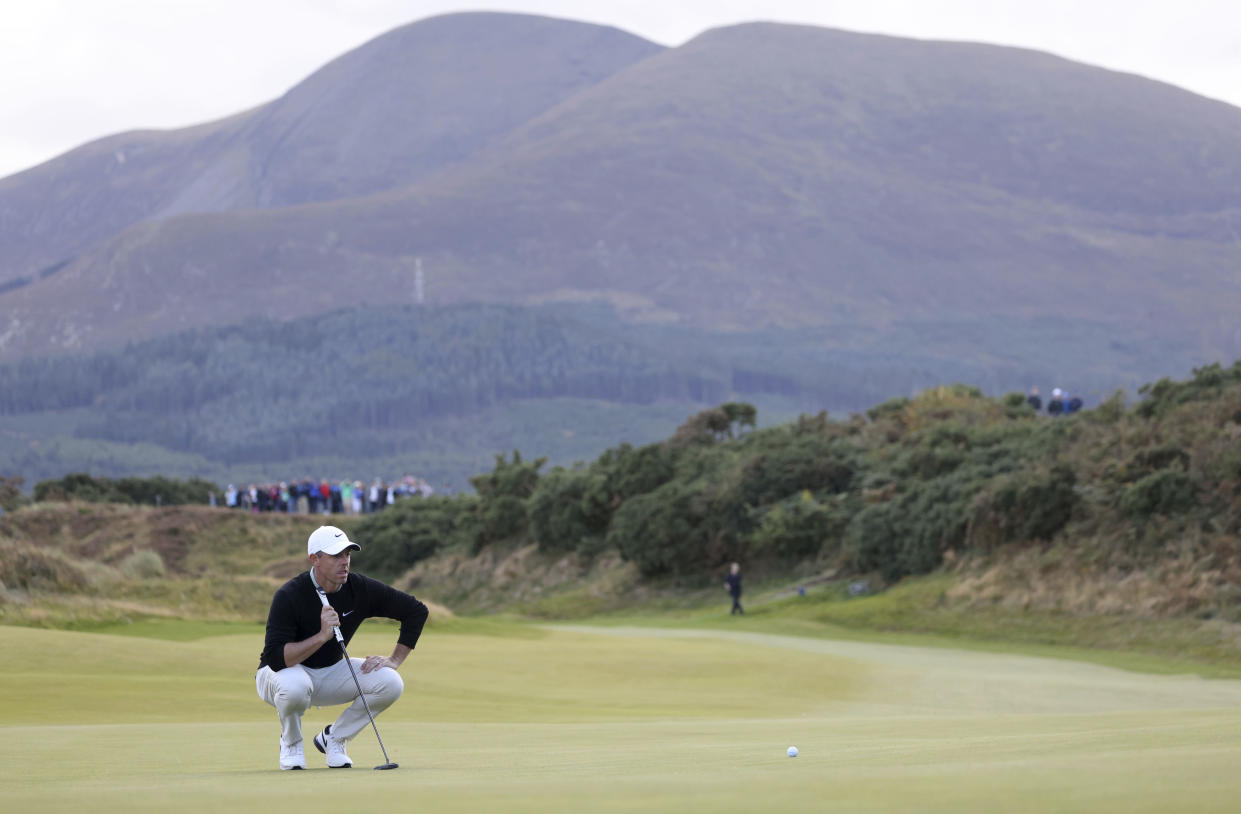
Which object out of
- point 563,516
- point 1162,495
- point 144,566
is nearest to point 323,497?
point 563,516

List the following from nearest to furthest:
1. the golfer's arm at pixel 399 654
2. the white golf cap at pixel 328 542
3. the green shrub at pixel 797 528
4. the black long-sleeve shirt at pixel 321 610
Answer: the white golf cap at pixel 328 542
the black long-sleeve shirt at pixel 321 610
the golfer's arm at pixel 399 654
the green shrub at pixel 797 528

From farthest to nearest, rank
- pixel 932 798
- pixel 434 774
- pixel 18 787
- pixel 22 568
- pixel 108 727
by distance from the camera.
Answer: pixel 22 568, pixel 108 727, pixel 434 774, pixel 18 787, pixel 932 798

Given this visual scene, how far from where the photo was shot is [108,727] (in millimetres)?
12742

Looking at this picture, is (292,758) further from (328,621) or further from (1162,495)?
(1162,495)

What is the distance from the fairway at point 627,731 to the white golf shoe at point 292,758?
0.13 m

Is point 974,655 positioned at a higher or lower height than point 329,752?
lower

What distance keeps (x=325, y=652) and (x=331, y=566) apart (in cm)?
62

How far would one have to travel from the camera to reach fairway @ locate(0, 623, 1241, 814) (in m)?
6.60

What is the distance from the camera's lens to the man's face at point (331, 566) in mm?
9461

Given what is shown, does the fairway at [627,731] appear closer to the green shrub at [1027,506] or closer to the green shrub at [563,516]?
the green shrub at [1027,506]

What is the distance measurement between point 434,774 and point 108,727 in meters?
5.27

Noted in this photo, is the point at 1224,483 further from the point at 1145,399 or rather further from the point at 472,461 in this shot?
the point at 472,461

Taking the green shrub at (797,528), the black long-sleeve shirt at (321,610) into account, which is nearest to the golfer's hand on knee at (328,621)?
the black long-sleeve shirt at (321,610)

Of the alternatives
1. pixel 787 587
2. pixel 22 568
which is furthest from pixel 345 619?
pixel 787 587
